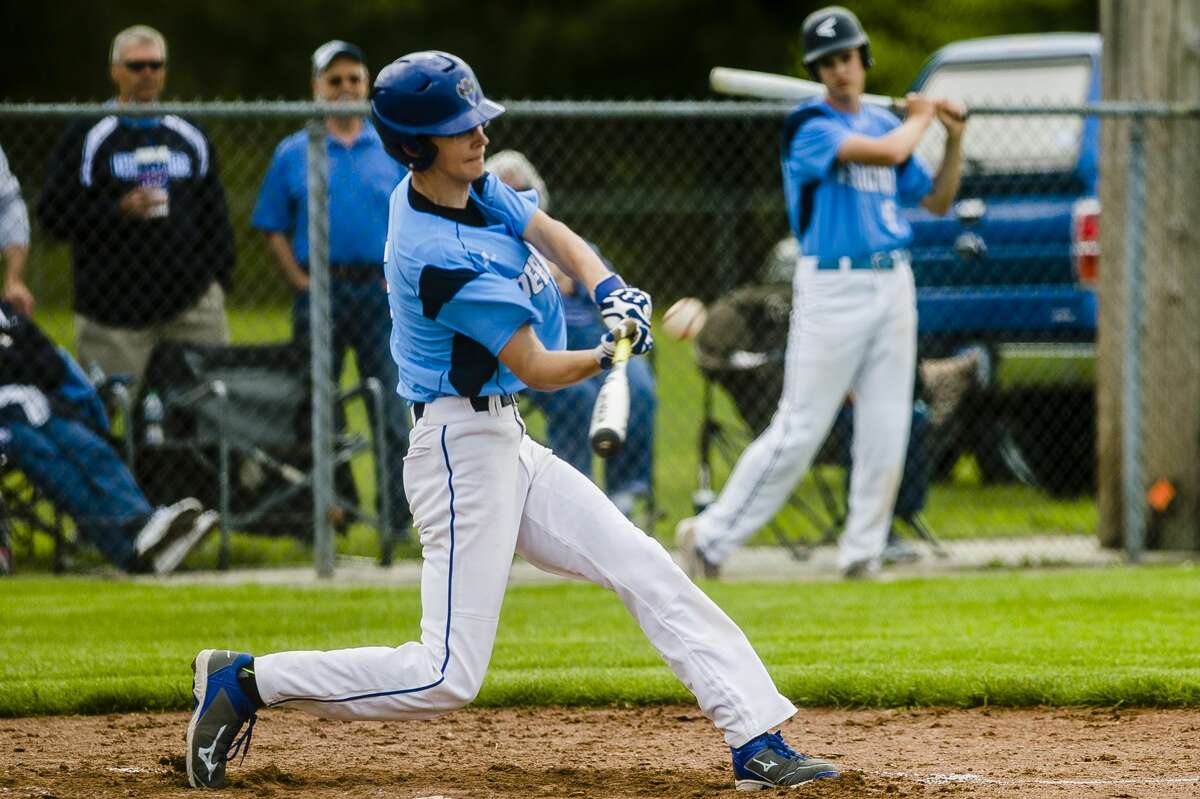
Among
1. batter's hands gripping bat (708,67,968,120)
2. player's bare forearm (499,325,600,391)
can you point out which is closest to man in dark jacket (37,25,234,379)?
Answer: batter's hands gripping bat (708,67,968,120)

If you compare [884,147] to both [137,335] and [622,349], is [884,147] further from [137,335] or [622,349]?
[137,335]

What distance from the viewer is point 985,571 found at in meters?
8.76

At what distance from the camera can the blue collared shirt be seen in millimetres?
8711

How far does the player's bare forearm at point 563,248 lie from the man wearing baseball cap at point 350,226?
413 cm

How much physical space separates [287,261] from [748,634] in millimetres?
3306

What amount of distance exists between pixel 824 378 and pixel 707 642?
3540mm

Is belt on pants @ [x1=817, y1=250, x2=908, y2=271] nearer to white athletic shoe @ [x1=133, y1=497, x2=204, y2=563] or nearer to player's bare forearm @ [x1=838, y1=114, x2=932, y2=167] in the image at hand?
player's bare forearm @ [x1=838, y1=114, x2=932, y2=167]

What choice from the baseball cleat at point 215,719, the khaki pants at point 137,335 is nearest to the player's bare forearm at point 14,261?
the khaki pants at point 137,335

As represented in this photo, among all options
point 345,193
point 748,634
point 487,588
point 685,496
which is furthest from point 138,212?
point 487,588

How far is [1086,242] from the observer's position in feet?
33.9

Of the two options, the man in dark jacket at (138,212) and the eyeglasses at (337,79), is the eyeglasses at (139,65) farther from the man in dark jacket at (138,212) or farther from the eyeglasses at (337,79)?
the eyeglasses at (337,79)

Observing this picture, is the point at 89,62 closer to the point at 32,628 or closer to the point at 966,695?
the point at 32,628

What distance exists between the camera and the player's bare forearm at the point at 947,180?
8016 millimetres

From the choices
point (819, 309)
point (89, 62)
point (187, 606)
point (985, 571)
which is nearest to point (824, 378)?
point (819, 309)
